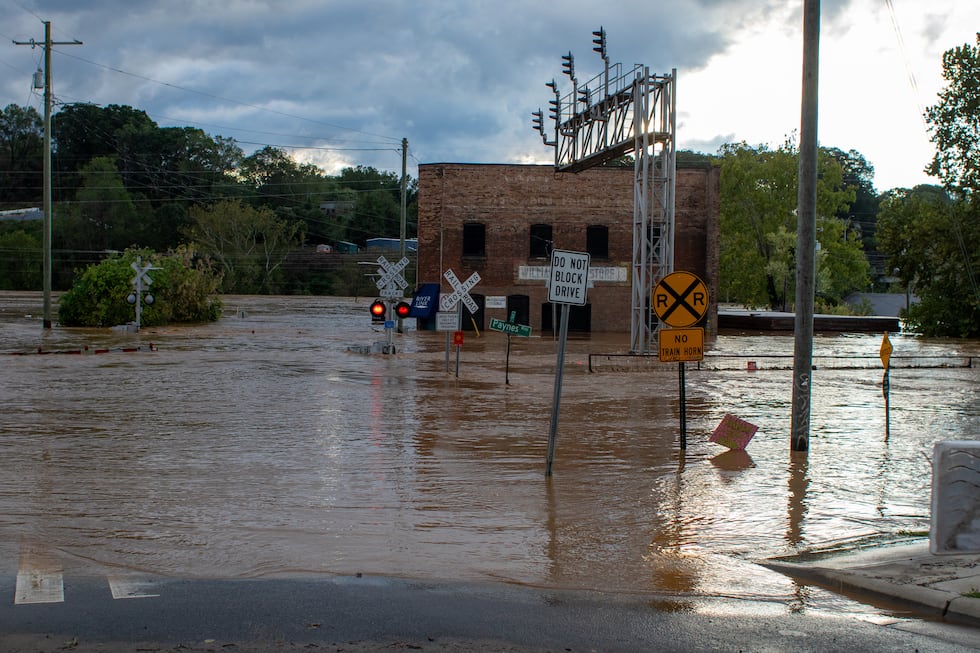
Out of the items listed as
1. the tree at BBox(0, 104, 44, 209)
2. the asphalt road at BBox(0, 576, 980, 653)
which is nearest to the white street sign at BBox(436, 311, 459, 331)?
the asphalt road at BBox(0, 576, 980, 653)

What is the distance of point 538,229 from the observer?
5022 cm

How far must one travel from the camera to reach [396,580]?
288 inches

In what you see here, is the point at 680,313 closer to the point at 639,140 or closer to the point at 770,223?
the point at 639,140

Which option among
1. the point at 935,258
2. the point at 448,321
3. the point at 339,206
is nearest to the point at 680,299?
the point at 448,321

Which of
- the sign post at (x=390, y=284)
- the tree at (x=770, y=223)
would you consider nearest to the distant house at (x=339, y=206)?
the tree at (x=770, y=223)

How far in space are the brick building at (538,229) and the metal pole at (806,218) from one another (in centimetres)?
3550

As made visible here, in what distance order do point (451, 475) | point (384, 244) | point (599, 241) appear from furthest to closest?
1. point (384, 244)
2. point (599, 241)
3. point (451, 475)

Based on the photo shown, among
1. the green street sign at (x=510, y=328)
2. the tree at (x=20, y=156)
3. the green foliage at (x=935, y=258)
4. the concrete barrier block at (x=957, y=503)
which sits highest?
the tree at (x=20, y=156)

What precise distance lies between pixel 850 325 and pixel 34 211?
89.0m

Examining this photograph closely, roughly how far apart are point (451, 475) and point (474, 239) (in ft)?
127

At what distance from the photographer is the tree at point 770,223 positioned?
70375mm

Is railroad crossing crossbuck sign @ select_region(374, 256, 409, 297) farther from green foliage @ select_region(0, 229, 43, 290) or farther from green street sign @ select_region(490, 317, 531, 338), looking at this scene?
green foliage @ select_region(0, 229, 43, 290)

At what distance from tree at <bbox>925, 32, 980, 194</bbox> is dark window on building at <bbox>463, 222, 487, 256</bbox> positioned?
24138 millimetres

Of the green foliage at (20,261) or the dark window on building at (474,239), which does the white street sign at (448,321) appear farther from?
the green foliage at (20,261)
